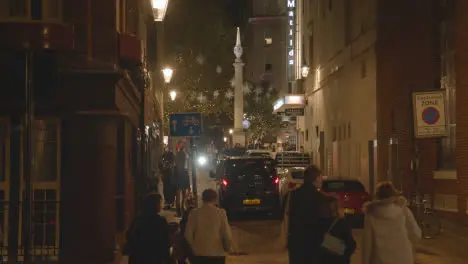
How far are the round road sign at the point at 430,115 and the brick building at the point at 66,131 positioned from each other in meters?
7.95

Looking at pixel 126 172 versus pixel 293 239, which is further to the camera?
pixel 126 172

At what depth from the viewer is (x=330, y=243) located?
752 centimetres

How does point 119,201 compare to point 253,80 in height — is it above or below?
below

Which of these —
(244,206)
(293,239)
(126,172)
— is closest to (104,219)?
(126,172)

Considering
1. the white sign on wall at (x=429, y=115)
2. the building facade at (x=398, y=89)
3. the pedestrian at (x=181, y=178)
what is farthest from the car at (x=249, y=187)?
the white sign on wall at (x=429, y=115)

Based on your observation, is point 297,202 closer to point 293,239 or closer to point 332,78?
point 293,239

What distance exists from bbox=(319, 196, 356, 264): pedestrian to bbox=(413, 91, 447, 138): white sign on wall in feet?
33.4

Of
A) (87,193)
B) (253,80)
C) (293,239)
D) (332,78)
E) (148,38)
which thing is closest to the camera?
(293,239)

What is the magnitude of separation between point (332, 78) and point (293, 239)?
91.4ft

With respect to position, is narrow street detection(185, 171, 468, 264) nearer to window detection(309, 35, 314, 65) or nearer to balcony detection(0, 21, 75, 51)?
balcony detection(0, 21, 75, 51)

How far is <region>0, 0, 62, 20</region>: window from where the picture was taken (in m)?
12.9

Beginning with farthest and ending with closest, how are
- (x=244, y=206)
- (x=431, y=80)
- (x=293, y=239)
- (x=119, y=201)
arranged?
(x=431, y=80) → (x=244, y=206) → (x=119, y=201) → (x=293, y=239)

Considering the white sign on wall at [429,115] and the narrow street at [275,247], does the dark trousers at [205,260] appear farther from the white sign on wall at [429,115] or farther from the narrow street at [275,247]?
the white sign on wall at [429,115]

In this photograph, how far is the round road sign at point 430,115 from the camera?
57.3ft
